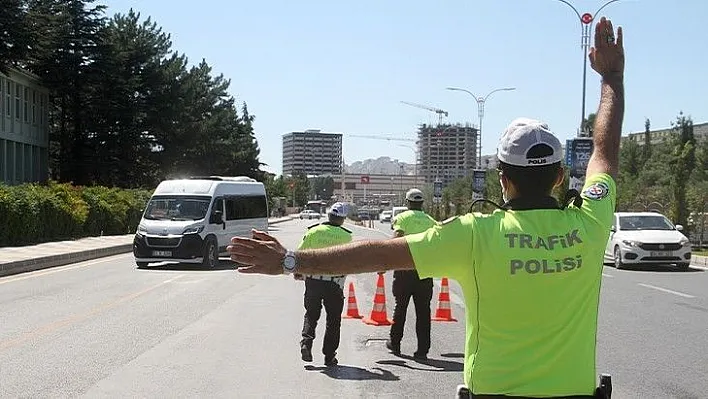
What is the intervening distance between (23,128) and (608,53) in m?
53.5

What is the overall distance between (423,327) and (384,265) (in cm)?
716

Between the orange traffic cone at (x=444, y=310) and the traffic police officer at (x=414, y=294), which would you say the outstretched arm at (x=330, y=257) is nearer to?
the traffic police officer at (x=414, y=294)

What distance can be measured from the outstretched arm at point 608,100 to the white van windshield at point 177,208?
20923mm

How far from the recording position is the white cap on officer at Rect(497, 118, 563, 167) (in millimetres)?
3002

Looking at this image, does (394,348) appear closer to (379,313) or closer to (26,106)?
(379,313)

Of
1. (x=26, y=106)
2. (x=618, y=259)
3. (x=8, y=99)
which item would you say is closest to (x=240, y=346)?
(x=618, y=259)

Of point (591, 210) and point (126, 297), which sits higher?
point (591, 210)

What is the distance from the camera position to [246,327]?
1223 centimetres

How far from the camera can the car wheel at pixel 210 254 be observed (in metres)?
23.6

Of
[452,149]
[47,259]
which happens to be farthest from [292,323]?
[452,149]

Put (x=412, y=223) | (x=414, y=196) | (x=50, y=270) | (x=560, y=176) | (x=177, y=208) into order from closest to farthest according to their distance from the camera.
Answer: (x=560, y=176) < (x=412, y=223) < (x=414, y=196) < (x=50, y=270) < (x=177, y=208)

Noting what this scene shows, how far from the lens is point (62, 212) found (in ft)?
111

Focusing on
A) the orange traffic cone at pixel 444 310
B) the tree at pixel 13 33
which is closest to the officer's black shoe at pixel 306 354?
the orange traffic cone at pixel 444 310

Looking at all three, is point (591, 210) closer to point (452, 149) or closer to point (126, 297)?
point (126, 297)
